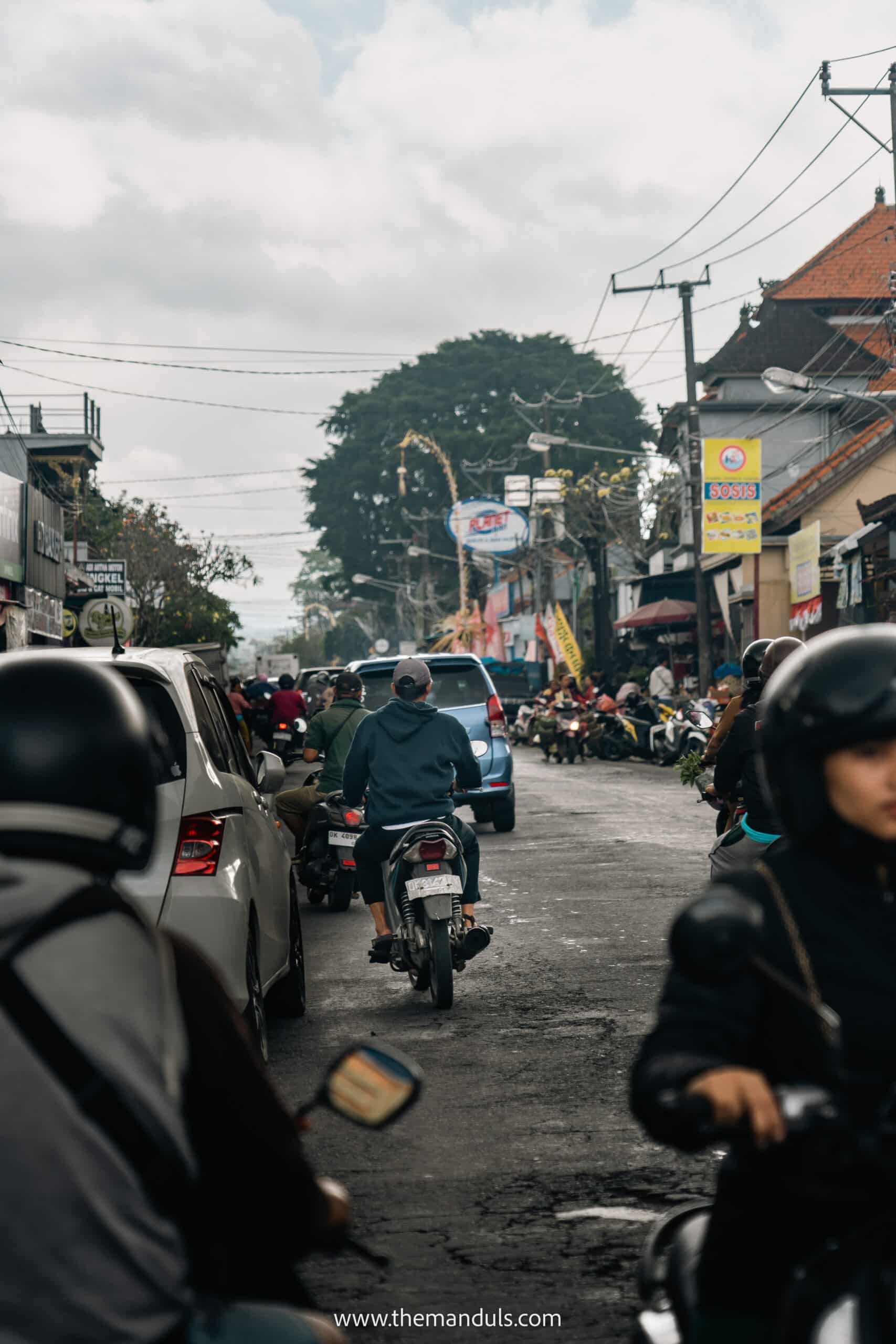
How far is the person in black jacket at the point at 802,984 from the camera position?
214 centimetres

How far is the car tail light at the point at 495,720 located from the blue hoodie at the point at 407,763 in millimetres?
8669

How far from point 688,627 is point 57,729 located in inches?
1784

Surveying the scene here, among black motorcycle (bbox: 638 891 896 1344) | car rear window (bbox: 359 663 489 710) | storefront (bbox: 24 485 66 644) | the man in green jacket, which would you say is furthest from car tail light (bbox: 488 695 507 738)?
black motorcycle (bbox: 638 891 896 1344)

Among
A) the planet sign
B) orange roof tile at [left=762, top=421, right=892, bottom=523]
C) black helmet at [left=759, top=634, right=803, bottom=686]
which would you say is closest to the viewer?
black helmet at [left=759, top=634, right=803, bottom=686]

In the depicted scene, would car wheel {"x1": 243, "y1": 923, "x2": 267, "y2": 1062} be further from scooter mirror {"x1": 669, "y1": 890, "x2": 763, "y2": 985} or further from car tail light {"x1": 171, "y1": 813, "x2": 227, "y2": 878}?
scooter mirror {"x1": 669, "y1": 890, "x2": 763, "y2": 985}

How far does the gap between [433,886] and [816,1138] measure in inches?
231

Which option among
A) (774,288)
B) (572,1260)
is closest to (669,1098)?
(572,1260)

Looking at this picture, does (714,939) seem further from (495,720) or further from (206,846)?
(495,720)

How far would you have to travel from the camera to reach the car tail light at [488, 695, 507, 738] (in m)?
17.3

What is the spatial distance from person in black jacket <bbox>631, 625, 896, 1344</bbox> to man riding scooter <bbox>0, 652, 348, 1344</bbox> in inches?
19.3

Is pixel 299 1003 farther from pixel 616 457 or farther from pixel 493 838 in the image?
pixel 616 457

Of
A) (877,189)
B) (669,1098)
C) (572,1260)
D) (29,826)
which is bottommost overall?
(572,1260)

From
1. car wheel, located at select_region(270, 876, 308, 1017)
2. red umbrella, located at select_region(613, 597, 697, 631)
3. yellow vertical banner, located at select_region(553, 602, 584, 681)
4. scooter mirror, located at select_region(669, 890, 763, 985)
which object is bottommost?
car wheel, located at select_region(270, 876, 308, 1017)

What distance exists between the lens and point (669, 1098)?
209 centimetres
